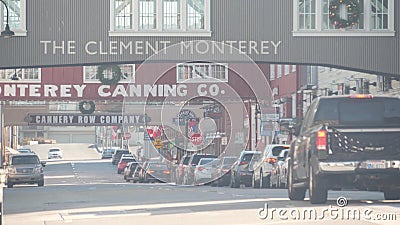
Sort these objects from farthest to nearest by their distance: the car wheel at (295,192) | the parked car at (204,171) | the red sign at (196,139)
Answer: the parked car at (204,171)
the red sign at (196,139)
the car wheel at (295,192)

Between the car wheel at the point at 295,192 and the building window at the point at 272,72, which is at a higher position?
the building window at the point at 272,72

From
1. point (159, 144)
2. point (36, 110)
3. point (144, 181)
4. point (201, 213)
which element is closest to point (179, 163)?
point (159, 144)

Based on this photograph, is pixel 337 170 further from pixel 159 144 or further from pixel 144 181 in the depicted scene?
pixel 144 181

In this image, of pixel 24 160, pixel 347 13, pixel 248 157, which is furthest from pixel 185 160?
pixel 347 13

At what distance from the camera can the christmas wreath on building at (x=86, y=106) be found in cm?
6406

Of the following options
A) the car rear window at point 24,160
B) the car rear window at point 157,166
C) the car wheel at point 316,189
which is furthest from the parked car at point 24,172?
the car wheel at point 316,189

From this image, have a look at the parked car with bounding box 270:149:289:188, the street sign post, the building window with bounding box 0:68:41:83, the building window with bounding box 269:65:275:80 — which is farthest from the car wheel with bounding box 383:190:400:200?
the building window with bounding box 0:68:41:83

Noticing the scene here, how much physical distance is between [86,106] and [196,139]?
26.8 metres

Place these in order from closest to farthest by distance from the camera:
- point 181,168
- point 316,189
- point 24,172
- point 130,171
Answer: point 316,189 → point 181,168 → point 24,172 → point 130,171

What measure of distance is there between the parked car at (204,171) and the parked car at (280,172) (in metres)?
7.05

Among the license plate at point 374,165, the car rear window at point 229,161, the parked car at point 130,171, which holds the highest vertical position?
the license plate at point 374,165

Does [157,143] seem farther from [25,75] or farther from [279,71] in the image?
[25,75]

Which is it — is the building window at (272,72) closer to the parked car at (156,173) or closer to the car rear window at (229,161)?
the parked car at (156,173)

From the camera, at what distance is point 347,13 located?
1446 inches
